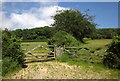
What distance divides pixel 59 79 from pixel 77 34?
4082cm

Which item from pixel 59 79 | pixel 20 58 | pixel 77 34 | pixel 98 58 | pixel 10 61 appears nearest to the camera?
pixel 59 79

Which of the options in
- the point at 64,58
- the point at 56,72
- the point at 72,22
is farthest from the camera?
the point at 72,22

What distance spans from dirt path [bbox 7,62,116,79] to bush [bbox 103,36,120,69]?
1.42 metres

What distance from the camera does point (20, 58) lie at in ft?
65.2

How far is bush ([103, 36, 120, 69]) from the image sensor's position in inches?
771

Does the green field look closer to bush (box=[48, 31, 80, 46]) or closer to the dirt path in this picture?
the dirt path

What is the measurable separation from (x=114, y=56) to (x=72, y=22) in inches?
1411

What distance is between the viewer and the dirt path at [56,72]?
16797 mm

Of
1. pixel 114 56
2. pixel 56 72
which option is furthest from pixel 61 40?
pixel 56 72

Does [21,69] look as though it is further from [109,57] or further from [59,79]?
[109,57]

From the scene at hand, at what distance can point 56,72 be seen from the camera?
18.1 m

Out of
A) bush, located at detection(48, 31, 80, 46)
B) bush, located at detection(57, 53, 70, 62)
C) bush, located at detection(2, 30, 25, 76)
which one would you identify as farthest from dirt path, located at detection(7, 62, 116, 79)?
bush, located at detection(48, 31, 80, 46)

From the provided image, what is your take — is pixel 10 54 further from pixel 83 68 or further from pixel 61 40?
pixel 61 40

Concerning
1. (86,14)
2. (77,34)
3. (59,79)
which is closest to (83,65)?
(59,79)
